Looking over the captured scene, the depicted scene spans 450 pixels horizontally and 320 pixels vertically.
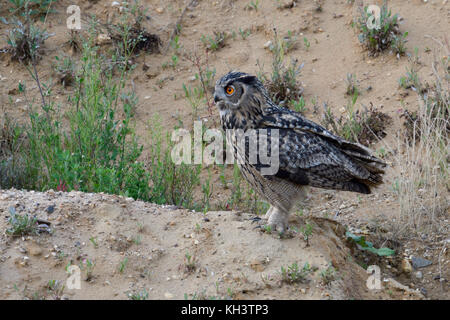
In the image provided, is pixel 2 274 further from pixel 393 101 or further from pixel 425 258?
pixel 393 101

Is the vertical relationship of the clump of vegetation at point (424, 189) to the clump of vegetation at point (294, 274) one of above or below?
above

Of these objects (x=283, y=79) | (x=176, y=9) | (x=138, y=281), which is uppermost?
(x=176, y=9)

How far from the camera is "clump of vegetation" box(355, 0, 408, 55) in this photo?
380 inches

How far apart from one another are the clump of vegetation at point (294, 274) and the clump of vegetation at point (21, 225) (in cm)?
218

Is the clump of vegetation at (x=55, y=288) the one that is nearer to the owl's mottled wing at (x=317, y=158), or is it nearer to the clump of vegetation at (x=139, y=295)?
the clump of vegetation at (x=139, y=295)

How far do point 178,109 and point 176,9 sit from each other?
2633 millimetres

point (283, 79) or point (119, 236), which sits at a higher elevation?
point (283, 79)

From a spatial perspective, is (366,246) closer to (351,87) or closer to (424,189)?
(424,189)

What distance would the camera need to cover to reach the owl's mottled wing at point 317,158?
5609 mm

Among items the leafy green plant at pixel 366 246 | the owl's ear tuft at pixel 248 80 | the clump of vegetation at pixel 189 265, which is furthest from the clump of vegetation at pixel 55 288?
the leafy green plant at pixel 366 246

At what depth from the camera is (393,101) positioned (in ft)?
29.9

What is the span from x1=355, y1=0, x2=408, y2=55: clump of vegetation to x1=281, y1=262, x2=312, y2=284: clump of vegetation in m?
5.72

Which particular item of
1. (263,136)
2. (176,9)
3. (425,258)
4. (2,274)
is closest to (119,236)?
(2,274)

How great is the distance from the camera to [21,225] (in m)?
5.23
